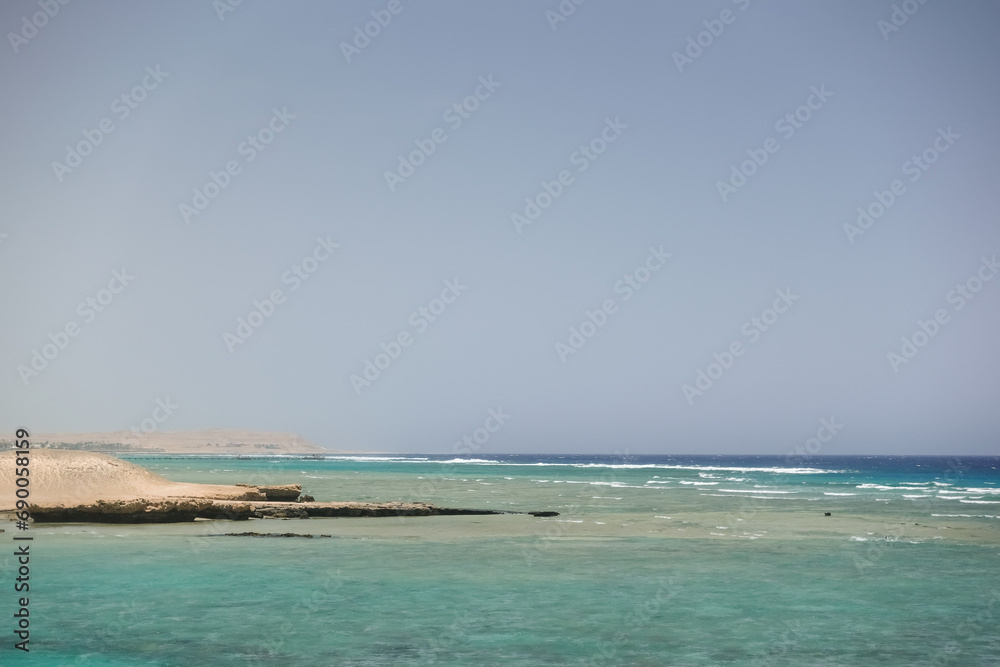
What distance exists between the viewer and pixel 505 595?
19469 millimetres

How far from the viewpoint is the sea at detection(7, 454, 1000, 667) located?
14461mm

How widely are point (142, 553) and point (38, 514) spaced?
433 inches

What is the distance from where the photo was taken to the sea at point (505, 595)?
14.5 metres

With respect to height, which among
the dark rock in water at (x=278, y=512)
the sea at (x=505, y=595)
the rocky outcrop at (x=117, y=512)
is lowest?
the sea at (x=505, y=595)

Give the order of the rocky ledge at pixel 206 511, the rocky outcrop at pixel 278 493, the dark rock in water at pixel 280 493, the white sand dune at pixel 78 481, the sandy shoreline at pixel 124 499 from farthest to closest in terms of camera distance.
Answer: the dark rock in water at pixel 280 493 < the rocky outcrop at pixel 278 493 < the white sand dune at pixel 78 481 < the sandy shoreline at pixel 124 499 < the rocky ledge at pixel 206 511

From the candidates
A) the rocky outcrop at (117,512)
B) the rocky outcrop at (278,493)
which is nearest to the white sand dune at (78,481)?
the rocky outcrop at (117,512)

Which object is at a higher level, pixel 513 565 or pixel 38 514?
pixel 38 514

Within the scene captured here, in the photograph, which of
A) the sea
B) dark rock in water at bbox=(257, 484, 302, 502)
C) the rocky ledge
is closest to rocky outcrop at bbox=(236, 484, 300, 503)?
dark rock in water at bbox=(257, 484, 302, 502)

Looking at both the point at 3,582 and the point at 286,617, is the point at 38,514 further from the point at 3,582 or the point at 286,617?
the point at 286,617

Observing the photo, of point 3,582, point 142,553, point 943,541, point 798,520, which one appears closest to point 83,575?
point 3,582

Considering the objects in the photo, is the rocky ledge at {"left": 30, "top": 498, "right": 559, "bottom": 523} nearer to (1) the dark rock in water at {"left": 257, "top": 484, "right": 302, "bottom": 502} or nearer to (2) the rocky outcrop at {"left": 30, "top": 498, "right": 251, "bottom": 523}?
(2) the rocky outcrop at {"left": 30, "top": 498, "right": 251, "bottom": 523}

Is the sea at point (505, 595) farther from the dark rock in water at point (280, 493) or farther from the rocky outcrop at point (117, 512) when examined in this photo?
the dark rock in water at point (280, 493)

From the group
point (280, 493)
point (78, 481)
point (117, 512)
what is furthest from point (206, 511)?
point (280, 493)

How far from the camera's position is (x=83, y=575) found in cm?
2159
